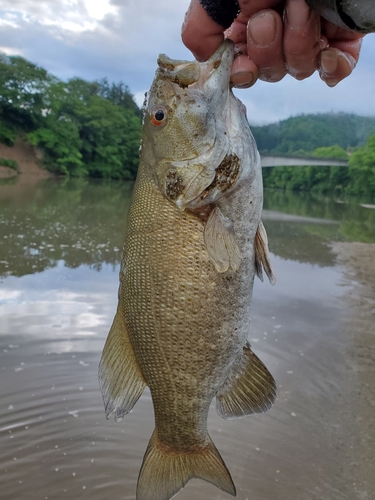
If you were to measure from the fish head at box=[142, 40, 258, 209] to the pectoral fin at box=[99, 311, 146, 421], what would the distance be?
2.47 feet

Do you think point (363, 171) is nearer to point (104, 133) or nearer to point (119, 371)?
point (104, 133)

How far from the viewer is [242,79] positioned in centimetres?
230

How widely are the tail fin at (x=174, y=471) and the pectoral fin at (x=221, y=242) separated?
993mm

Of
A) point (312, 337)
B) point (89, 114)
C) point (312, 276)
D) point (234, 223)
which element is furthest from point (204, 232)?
point (89, 114)

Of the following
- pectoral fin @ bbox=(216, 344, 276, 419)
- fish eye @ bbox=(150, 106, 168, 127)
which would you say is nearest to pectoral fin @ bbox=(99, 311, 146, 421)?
pectoral fin @ bbox=(216, 344, 276, 419)

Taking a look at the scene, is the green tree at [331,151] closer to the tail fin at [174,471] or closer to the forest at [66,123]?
the forest at [66,123]

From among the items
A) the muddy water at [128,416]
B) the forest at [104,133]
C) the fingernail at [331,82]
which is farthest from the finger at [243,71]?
the forest at [104,133]

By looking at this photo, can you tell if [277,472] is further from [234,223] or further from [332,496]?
[234,223]

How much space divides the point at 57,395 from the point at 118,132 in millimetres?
66814

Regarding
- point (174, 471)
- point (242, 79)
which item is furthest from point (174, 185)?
point (174, 471)

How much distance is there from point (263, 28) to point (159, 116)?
0.61 metres

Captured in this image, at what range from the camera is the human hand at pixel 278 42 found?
7.16 ft

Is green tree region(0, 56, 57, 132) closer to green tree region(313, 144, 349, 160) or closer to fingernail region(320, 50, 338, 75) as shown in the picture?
green tree region(313, 144, 349, 160)

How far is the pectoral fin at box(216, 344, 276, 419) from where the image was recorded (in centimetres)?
252
